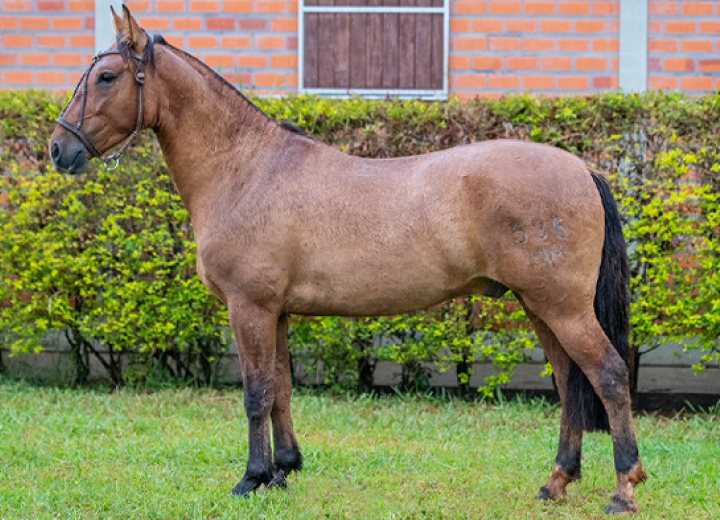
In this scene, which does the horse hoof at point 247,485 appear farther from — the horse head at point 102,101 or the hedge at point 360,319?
the hedge at point 360,319

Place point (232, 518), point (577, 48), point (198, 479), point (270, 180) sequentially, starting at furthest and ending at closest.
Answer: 1. point (577, 48)
2. point (198, 479)
3. point (270, 180)
4. point (232, 518)

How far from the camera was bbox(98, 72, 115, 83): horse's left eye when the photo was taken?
422 cm

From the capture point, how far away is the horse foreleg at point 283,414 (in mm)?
4598

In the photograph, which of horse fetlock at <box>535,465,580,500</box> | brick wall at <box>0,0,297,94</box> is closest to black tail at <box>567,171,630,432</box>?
horse fetlock at <box>535,465,580,500</box>

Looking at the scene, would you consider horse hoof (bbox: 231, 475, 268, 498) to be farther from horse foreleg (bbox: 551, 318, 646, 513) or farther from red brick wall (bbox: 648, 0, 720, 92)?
red brick wall (bbox: 648, 0, 720, 92)

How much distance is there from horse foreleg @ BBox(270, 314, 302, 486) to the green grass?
112 mm

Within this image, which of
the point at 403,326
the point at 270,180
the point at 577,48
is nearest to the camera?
the point at 270,180

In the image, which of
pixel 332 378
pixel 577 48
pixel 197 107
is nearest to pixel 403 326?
pixel 332 378

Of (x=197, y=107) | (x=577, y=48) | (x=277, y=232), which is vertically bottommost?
(x=277, y=232)

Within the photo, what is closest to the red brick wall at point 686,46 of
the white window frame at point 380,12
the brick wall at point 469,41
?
the brick wall at point 469,41

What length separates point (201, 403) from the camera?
22.1 feet

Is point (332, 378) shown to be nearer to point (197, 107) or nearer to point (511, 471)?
point (511, 471)

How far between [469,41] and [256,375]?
481cm

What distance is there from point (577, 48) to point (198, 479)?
5466 millimetres
